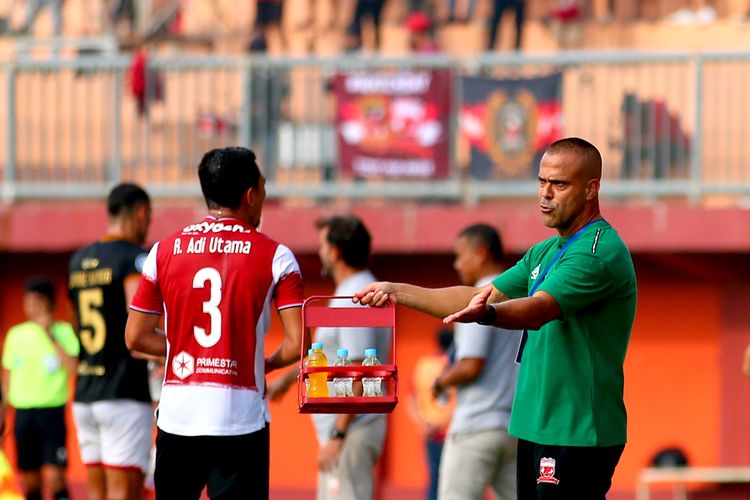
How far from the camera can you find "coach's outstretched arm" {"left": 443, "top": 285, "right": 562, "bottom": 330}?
5.97 metres

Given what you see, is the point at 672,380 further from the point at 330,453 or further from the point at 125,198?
the point at 125,198

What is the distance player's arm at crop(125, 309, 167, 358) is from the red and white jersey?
0.18 metres

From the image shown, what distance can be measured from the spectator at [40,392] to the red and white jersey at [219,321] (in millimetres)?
5830

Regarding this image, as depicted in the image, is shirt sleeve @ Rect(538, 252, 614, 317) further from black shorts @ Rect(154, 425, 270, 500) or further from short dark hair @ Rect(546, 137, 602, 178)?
black shorts @ Rect(154, 425, 270, 500)

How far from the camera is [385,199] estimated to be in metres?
15.3

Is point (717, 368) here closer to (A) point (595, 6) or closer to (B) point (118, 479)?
(A) point (595, 6)

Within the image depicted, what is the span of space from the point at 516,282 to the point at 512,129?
8038mm

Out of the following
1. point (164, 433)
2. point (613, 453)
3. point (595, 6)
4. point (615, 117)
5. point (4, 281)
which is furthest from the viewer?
point (595, 6)

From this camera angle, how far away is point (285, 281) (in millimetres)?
6809

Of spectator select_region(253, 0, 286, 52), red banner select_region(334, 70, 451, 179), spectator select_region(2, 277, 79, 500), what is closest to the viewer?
spectator select_region(2, 277, 79, 500)

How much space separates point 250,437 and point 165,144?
30.5ft

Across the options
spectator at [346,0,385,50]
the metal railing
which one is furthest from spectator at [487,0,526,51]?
the metal railing

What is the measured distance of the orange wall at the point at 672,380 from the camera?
15.1 metres

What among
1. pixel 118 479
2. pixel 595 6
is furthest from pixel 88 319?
pixel 595 6
